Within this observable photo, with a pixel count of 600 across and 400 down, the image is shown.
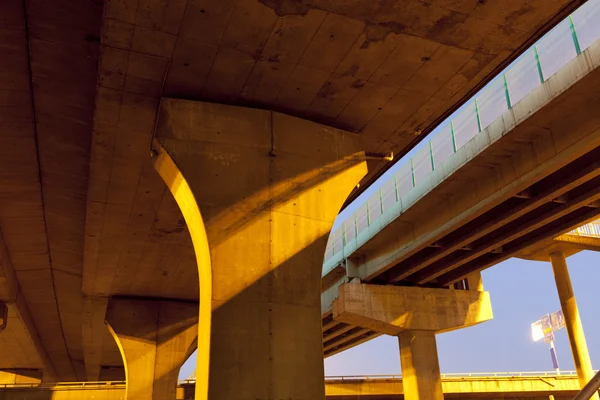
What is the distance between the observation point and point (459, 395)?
3522 centimetres

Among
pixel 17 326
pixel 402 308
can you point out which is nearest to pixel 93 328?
pixel 17 326

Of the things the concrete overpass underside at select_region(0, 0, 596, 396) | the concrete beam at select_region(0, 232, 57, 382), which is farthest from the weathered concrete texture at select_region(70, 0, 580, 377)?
the concrete beam at select_region(0, 232, 57, 382)

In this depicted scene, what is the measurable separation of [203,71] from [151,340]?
16.7 meters

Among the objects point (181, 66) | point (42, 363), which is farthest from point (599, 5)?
point (42, 363)

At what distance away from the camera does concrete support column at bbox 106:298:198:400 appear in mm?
21875

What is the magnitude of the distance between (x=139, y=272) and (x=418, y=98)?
13037 millimetres

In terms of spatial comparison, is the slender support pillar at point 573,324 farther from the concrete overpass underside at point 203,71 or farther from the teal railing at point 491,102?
the concrete overpass underside at point 203,71

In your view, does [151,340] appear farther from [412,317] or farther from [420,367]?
[420,367]

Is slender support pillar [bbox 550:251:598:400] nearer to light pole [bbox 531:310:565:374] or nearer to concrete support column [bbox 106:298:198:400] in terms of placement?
concrete support column [bbox 106:298:198:400]

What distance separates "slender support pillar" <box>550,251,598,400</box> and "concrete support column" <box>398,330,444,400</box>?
6879 mm

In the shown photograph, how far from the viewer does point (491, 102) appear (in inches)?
586

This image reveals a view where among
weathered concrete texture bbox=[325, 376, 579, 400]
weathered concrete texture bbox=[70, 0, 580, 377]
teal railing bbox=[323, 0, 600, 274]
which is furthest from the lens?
weathered concrete texture bbox=[325, 376, 579, 400]

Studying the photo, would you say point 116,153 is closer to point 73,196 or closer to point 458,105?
point 73,196

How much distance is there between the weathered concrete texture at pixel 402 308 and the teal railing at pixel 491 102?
→ 286 centimetres
